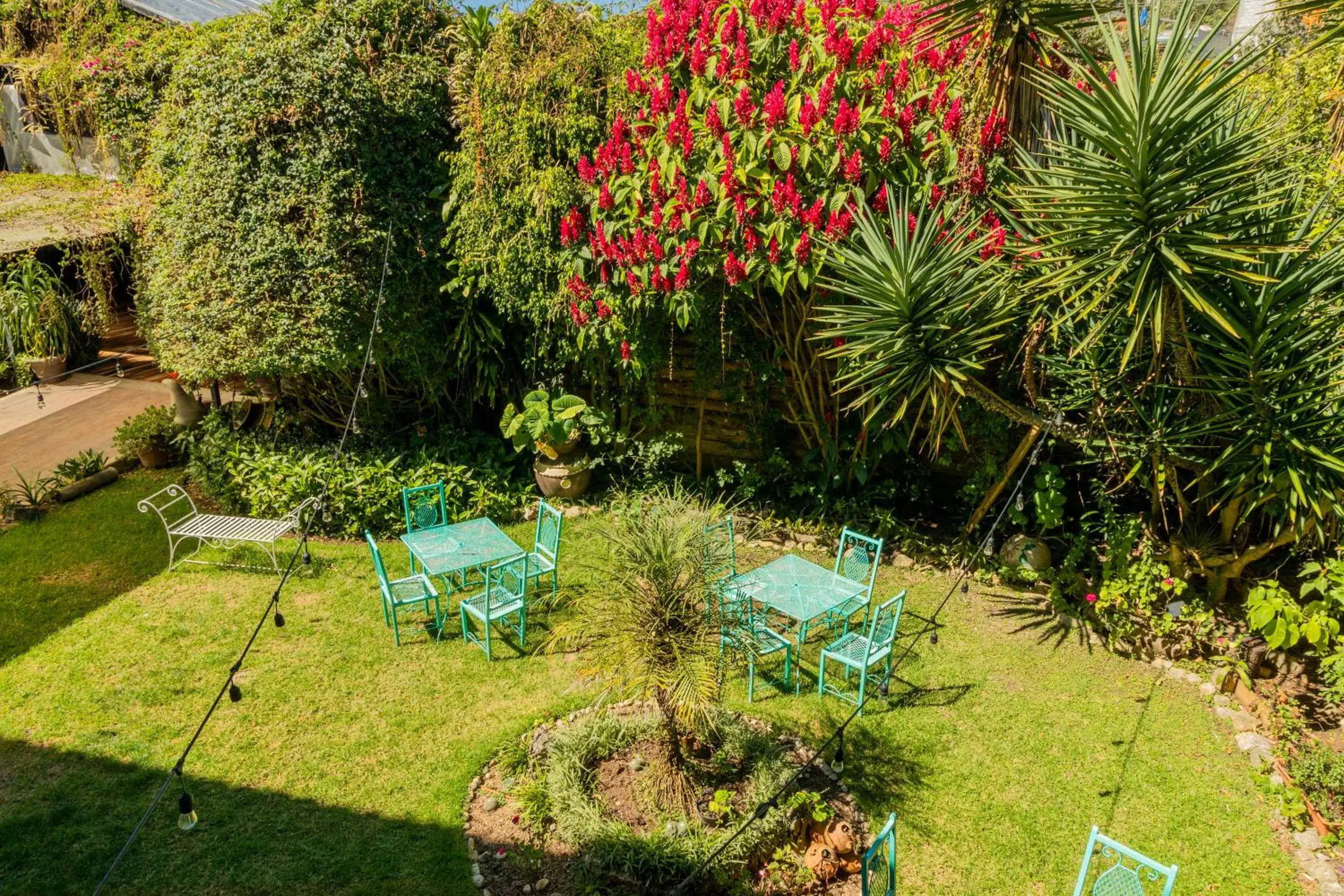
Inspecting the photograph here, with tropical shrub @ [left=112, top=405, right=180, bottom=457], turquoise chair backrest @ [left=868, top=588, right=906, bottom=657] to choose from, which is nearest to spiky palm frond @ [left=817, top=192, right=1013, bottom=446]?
turquoise chair backrest @ [left=868, top=588, right=906, bottom=657]

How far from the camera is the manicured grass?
652 centimetres

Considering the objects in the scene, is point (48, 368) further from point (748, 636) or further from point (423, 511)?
point (748, 636)

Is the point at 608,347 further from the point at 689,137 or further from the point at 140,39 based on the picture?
the point at 140,39

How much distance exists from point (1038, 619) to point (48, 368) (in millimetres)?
11921

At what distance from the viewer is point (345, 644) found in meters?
6.25

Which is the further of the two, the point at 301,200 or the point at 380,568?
the point at 301,200

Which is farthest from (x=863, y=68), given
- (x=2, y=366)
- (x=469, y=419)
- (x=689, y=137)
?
(x=2, y=366)

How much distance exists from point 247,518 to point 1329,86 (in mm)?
9697

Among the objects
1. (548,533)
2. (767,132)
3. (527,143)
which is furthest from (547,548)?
(767,132)

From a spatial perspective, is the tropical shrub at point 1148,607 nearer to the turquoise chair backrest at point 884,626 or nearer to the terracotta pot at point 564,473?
the turquoise chair backrest at point 884,626

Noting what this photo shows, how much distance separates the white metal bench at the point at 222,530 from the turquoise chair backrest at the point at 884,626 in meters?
4.84

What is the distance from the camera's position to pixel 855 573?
21.4 feet

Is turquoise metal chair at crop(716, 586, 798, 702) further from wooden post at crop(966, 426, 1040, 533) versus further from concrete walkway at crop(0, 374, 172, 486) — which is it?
concrete walkway at crop(0, 374, 172, 486)

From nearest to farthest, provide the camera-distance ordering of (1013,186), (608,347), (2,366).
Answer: (1013,186) → (608,347) → (2,366)
